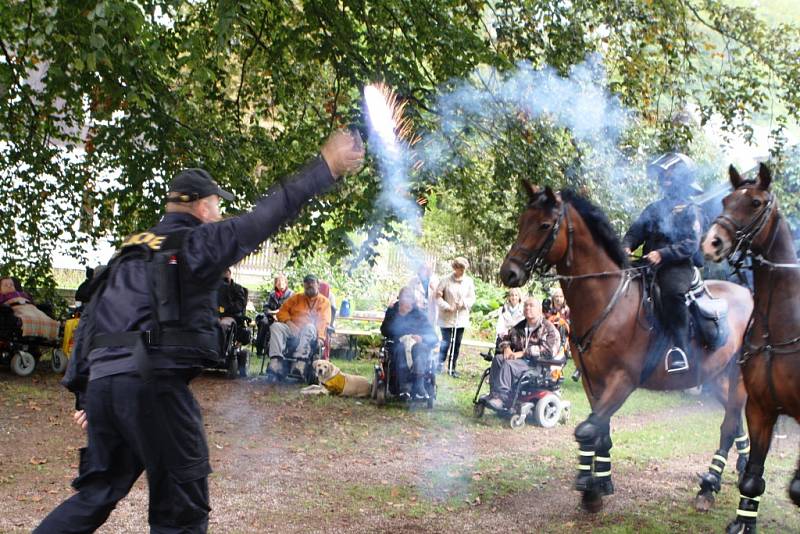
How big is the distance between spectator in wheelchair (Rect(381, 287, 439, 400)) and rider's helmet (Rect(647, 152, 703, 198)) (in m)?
5.23

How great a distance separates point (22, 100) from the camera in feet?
A: 38.1

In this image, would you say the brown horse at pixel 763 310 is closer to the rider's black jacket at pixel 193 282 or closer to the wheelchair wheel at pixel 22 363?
the rider's black jacket at pixel 193 282

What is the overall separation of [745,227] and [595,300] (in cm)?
153

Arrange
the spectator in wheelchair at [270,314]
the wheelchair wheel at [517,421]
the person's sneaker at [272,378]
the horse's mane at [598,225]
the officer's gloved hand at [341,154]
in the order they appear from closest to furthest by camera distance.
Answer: the officer's gloved hand at [341,154] → the horse's mane at [598,225] → the wheelchair wheel at [517,421] → the person's sneaker at [272,378] → the spectator in wheelchair at [270,314]

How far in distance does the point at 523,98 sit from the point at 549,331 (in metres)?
3.31

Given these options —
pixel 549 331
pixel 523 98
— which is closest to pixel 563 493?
pixel 549 331

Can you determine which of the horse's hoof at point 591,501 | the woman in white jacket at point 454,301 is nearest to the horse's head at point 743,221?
the horse's hoof at point 591,501

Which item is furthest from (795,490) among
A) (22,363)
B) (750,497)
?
Result: (22,363)

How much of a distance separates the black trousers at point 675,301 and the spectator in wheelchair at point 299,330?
7474 millimetres

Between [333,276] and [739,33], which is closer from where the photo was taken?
[739,33]

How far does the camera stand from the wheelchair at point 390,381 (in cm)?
1230

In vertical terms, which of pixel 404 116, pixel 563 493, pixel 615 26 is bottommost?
pixel 563 493

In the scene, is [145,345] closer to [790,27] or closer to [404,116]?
[404,116]

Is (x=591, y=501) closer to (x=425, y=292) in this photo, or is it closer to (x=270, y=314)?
(x=425, y=292)
